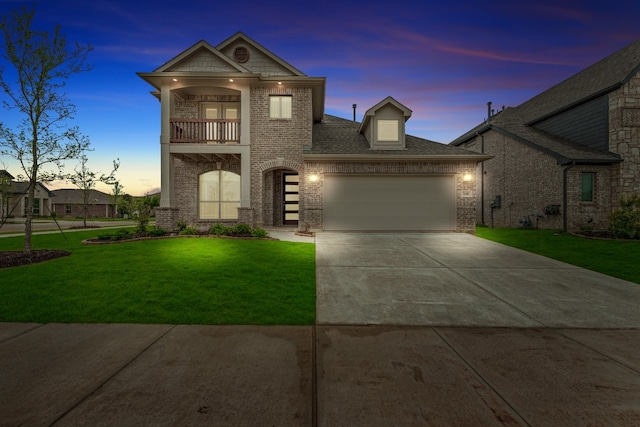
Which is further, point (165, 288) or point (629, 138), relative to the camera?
point (629, 138)

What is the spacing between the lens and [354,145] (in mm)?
13672

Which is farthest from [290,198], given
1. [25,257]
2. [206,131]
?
[25,257]

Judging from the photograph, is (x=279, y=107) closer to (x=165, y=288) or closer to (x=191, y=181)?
(x=191, y=181)

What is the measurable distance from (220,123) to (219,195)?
332 cm

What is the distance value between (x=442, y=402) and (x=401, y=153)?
11.7m

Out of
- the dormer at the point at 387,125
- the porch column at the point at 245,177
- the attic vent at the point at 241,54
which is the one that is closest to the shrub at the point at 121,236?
the porch column at the point at 245,177

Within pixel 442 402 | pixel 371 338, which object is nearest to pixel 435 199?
pixel 371 338

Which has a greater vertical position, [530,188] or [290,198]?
[530,188]

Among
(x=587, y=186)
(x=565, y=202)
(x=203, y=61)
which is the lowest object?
(x=565, y=202)

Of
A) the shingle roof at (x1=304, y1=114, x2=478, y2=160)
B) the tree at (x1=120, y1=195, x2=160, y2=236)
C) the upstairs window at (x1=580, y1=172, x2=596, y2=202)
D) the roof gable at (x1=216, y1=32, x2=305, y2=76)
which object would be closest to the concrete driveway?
the shingle roof at (x1=304, y1=114, x2=478, y2=160)

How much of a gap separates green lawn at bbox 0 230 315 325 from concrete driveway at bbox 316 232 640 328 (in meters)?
0.65

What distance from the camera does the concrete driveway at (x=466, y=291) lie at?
3.93 m

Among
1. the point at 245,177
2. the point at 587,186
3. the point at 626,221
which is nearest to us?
the point at 626,221

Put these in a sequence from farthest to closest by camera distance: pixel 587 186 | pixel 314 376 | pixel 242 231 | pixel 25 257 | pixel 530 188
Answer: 1. pixel 530 188
2. pixel 587 186
3. pixel 242 231
4. pixel 25 257
5. pixel 314 376
